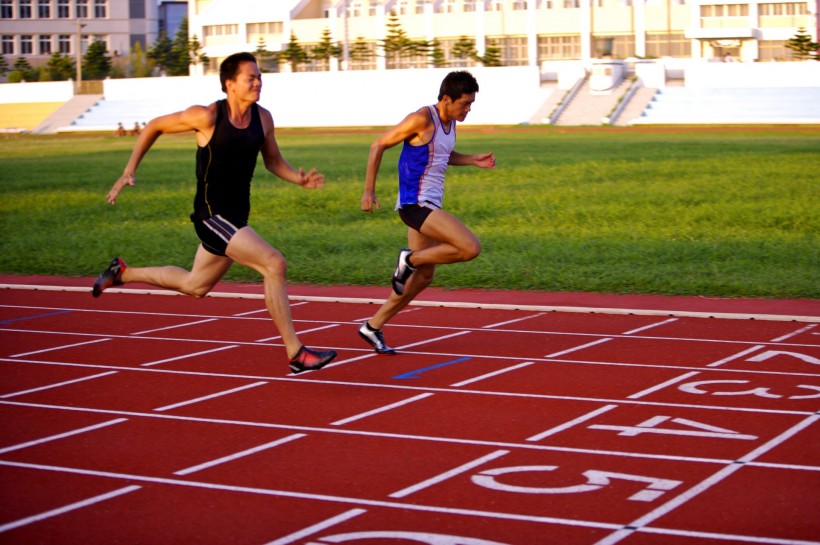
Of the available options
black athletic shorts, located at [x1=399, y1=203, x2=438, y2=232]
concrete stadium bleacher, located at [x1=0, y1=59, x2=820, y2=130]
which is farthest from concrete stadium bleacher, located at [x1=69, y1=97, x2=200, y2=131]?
black athletic shorts, located at [x1=399, y1=203, x2=438, y2=232]

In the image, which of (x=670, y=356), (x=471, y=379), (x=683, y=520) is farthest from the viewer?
(x=670, y=356)

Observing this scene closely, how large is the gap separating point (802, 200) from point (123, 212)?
11540 millimetres

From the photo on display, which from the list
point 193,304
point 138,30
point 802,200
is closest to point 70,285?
point 193,304

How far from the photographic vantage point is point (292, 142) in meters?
49.6

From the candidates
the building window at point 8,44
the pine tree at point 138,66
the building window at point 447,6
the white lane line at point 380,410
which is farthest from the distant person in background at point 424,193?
the building window at point 8,44

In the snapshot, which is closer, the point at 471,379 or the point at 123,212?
the point at 471,379

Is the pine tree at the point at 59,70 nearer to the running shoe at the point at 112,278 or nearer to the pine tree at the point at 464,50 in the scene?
the pine tree at the point at 464,50

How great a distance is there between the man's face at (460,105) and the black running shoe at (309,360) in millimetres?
1997

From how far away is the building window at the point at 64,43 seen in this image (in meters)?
123

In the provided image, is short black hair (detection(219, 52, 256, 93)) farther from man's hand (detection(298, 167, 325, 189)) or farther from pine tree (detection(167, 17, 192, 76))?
pine tree (detection(167, 17, 192, 76))

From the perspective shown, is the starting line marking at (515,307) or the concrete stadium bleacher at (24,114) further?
the concrete stadium bleacher at (24,114)

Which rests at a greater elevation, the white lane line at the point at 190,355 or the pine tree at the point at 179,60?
the pine tree at the point at 179,60

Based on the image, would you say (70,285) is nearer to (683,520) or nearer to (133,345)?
(133,345)

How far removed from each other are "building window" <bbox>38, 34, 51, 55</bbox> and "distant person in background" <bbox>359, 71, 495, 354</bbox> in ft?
398
